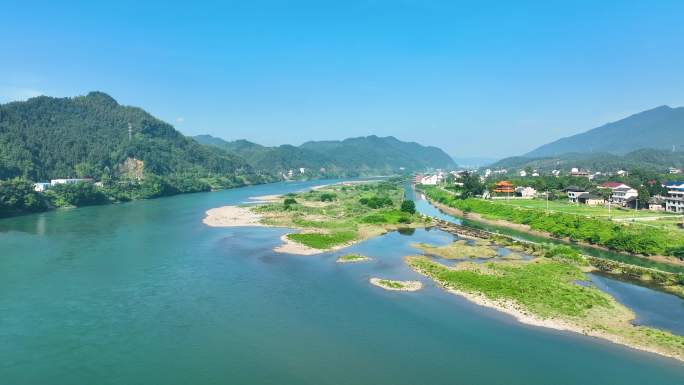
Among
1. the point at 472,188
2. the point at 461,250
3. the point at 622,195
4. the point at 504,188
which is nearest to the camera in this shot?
the point at 461,250

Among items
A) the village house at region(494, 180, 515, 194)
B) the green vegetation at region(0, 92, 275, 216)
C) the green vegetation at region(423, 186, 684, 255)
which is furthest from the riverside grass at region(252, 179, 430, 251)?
the green vegetation at region(0, 92, 275, 216)

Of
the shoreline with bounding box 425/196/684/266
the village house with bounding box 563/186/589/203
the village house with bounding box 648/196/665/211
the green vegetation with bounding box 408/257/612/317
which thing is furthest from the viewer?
the village house with bounding box 563/186/589/203

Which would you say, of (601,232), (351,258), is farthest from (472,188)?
(351,258)

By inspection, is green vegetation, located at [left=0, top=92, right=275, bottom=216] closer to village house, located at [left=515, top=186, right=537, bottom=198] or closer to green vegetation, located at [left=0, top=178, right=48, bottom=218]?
green vegetation, located at [left=0, top=178, right=48, bottom=218]

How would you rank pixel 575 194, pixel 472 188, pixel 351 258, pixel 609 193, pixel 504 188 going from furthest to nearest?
pixel 504 188
pixel 472 188
pixel 575 194
pixel 609 193
pixel 351 258

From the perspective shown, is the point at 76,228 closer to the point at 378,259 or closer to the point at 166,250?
the point at 166,250

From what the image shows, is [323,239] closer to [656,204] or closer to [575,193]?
[656,204]

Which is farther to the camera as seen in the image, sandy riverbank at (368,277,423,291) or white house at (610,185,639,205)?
white house at (610,185,639,205)
